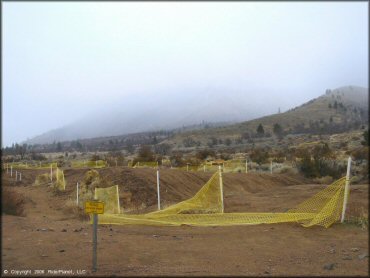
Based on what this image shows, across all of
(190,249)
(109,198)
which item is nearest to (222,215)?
(190,249)

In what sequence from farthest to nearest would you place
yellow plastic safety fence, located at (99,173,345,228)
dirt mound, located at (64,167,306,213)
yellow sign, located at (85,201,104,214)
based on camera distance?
dirt mound, located at (64,167,306,213) → yellow plastic safety fence, located at (99,173,345,228) → yellow sign, located at (85,201,104,214)

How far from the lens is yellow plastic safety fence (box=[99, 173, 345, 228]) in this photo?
14.0 meters

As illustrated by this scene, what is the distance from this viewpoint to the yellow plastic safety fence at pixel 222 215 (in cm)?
1402

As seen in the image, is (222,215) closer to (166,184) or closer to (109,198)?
(109,198)

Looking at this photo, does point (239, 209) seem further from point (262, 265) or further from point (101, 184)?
point (101, 184)

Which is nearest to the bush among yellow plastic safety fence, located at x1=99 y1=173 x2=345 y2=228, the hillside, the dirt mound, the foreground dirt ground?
the foreground dirt ground

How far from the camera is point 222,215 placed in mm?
16125

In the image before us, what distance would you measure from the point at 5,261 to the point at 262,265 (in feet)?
16.5

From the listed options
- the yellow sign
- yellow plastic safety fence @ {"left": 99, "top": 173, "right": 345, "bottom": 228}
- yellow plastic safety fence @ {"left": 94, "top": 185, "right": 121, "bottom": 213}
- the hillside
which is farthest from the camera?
the hillside

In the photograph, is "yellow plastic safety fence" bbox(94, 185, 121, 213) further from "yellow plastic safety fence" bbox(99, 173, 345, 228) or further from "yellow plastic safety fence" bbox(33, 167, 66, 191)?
"yellow plastic safety fence" bbox(33, 167, 66, 191)

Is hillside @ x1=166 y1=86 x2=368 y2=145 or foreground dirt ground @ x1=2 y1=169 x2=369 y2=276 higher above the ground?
hillside @ x1=166 y1=86 x2=368 y2=145

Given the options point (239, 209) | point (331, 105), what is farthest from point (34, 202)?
point (331, 105)

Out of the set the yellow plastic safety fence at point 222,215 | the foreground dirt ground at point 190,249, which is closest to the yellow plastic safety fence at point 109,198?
the yellow plastic safety fence at point 222,215

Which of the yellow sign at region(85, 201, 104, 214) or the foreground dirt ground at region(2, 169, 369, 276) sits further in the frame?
the foreground dirt ground at region(2, 169, 369, 276)
